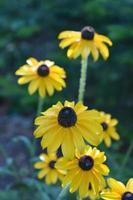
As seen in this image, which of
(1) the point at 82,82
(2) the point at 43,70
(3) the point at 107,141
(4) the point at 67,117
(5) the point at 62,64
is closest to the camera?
(4) the point at 67,117

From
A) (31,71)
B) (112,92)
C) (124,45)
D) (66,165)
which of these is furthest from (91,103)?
(66,165)

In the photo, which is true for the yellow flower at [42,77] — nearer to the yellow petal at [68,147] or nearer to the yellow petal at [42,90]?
the yellow petal at [42,90]

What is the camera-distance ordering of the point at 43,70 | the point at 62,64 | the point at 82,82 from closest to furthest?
the point at 82,82
the point at 43,70
the point at 62,64

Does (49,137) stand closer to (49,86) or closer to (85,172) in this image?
(85,172)

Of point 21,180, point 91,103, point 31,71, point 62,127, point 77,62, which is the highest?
point 77,62

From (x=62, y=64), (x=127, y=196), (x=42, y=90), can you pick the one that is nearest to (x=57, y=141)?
(x=127, y=196)

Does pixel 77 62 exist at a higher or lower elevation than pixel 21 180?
higher

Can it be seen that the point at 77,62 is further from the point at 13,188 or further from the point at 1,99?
the point at 13,188

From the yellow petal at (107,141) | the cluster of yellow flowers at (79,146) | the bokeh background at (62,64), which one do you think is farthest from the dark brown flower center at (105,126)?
the cluster of yellow flowers at (79,146)
